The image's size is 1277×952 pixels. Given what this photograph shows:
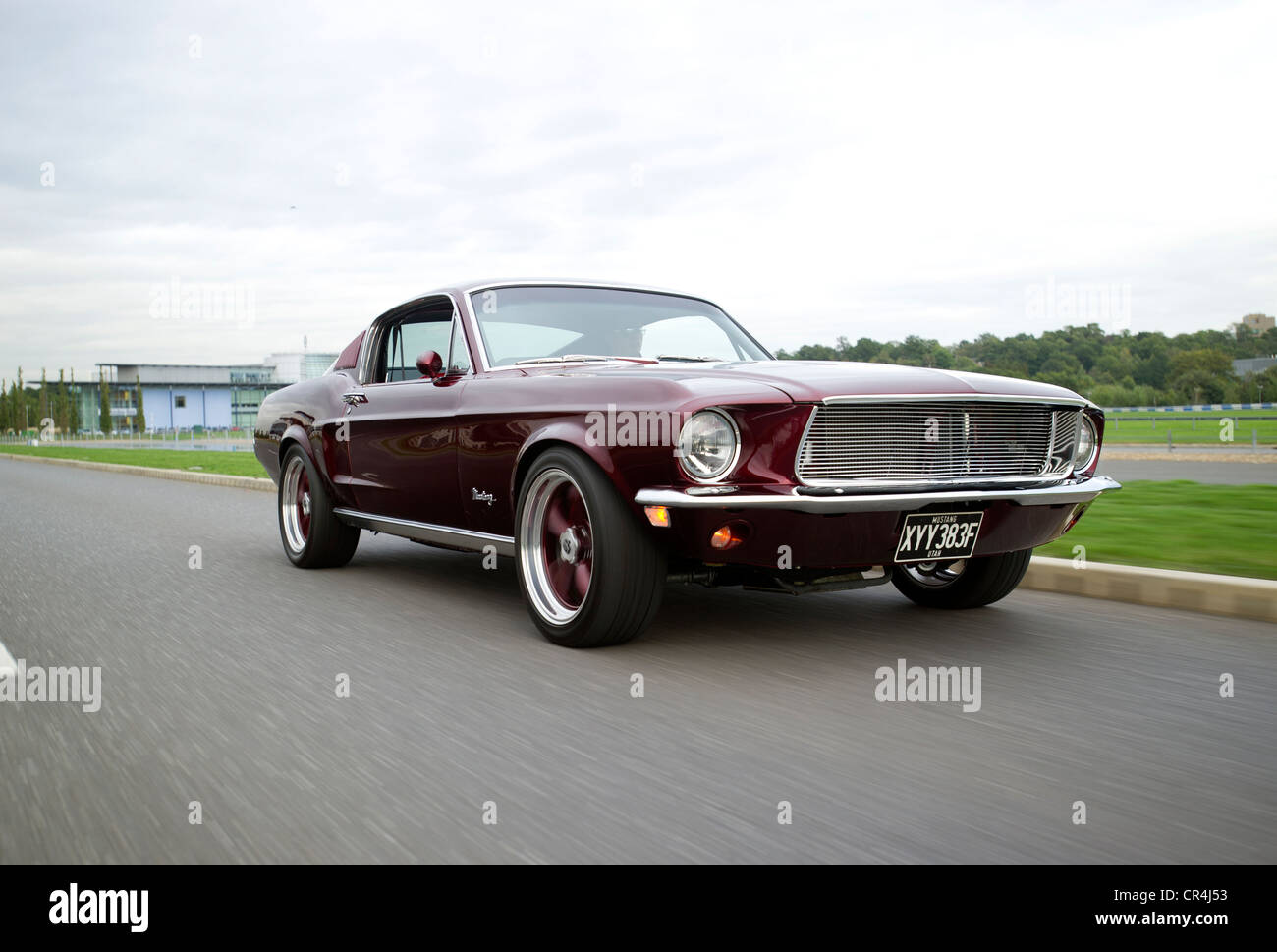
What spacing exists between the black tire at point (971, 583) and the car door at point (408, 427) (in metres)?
2.34

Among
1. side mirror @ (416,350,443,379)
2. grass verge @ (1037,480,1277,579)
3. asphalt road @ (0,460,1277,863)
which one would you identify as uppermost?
side mirror @ (416,350,443,379)

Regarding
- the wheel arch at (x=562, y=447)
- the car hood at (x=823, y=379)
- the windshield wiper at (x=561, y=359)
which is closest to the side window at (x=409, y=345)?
the windshield wiper at (x=561, y=359)

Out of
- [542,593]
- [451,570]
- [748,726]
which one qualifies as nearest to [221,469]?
[451,570]

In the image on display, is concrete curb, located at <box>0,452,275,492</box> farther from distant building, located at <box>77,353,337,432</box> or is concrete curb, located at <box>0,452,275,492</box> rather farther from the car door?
distant building, located at <box>77,353,337,432</box>

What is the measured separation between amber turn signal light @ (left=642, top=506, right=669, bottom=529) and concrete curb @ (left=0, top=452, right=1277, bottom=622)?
288cm

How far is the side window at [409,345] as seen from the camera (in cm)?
630

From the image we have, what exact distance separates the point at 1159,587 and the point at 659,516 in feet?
9.61

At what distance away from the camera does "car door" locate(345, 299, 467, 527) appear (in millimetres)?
5754

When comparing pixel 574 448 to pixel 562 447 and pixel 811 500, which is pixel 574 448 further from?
pixel 811 500

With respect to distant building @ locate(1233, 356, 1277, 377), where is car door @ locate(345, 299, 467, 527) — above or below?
below

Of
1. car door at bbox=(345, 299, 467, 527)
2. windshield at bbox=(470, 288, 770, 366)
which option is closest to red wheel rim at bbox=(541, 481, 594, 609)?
car door at bbox=(345, 299, 467, 527)

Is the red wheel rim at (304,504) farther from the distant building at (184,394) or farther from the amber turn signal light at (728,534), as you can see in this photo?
the distant building at (184,394)

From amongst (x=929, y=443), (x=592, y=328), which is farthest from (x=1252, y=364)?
(x=929, y=443)
